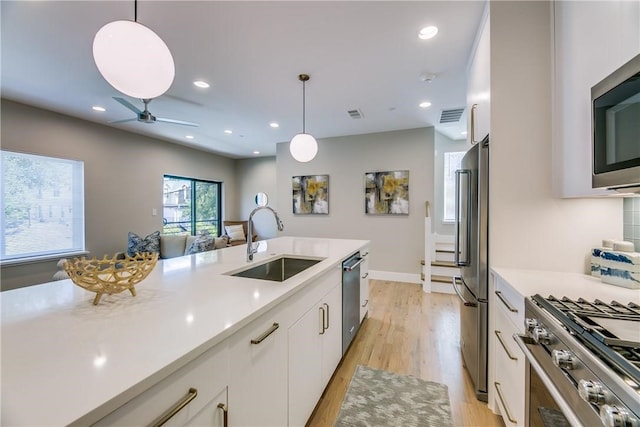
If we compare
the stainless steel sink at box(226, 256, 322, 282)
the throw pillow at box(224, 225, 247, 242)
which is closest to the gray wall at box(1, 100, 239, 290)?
the throw pillow at box(224, 225, 247, 242)

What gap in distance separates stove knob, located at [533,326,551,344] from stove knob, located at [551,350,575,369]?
11cm

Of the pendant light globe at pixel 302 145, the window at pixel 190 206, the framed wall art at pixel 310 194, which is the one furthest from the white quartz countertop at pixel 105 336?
the window at pixel 190 206

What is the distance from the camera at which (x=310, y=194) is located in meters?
5.59

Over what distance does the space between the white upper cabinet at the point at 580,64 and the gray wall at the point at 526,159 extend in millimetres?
71

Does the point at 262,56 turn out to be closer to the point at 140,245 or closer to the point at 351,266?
the point at 351,266

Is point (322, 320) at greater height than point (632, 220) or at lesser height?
lesser

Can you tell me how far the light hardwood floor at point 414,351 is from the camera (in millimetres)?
1730

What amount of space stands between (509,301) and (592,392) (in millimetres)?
865

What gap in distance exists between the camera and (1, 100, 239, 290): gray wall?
3.52 meters

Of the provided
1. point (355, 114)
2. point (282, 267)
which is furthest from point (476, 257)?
point (355, 114)

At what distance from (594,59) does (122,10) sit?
9.82 ft

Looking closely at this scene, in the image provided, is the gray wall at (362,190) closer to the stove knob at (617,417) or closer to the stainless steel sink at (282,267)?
the stainless steel sink at (282,267)

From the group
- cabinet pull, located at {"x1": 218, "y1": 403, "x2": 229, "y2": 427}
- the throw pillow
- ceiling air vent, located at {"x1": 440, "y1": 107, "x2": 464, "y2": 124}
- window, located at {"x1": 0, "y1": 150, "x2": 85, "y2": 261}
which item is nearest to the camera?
cabinet pull, located at {"x1": 218, "y1": 403, "x2": 229, "y2": 427}

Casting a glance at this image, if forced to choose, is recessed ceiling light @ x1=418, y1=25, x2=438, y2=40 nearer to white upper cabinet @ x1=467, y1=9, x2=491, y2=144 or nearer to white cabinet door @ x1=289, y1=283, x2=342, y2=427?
white upper cabinet @ x1=467, y1=9, x2=491, y2=144
